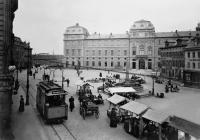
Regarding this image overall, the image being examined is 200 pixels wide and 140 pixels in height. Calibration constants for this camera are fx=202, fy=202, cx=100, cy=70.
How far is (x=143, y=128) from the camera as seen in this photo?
1371cm

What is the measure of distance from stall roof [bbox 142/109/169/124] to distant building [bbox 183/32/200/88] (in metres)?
32.5

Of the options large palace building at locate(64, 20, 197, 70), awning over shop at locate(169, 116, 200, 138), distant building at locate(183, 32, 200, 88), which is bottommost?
awning over shop at locate(169, 116, 200, 138)

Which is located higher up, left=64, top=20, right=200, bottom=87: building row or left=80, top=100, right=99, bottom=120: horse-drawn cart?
left=64, top=20, right=200, bottom=87: building row

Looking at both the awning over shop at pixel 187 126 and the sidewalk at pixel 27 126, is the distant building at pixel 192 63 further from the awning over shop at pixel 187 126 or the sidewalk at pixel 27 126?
the awning over shop at pixel 187 126

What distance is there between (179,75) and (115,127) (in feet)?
126

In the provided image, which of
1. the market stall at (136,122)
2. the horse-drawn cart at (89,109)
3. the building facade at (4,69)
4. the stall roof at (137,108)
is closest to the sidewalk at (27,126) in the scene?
the building facade at (4,69)

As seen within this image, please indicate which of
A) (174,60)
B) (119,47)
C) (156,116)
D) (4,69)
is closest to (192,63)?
(174,60)

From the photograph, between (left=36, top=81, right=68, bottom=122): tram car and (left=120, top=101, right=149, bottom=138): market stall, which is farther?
(left=36, top=81, right=68, bottom=122): tram car

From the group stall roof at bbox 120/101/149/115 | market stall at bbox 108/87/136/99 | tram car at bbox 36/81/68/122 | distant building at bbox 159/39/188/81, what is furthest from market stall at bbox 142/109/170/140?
distant building at bbox 159/39/188/81

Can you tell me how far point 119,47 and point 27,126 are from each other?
A: 72.6 m

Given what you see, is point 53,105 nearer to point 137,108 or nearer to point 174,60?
point 137,108

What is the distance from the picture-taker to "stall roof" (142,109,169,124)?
38.3 ft

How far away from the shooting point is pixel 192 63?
142ft

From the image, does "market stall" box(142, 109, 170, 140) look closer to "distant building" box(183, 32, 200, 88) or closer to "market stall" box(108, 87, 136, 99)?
"market stall" box(108, 87, 136, 99)
